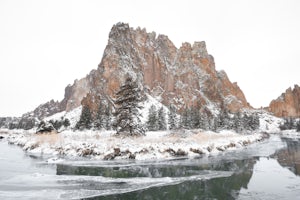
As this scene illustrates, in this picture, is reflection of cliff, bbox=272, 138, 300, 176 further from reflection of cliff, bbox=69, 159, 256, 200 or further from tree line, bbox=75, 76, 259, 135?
tree line, bbox=75, 76, 259, 135

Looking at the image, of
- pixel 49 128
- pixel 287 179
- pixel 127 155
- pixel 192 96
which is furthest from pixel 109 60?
pixel 287 179

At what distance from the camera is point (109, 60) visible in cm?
17125

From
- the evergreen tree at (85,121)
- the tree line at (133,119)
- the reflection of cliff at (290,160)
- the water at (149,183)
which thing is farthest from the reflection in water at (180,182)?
the evergreen tree at (85,121)

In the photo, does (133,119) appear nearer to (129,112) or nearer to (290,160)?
(129,112)

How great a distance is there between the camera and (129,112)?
117 ft

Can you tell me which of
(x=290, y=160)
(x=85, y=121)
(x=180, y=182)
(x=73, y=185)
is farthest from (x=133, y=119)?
(x=85, y=121)

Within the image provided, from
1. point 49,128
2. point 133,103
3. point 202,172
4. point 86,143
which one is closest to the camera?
point 202,172

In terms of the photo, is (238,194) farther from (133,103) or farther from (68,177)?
(133,103)

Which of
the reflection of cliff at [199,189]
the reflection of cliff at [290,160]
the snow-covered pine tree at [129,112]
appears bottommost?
the reflection of cliff at [199,189]

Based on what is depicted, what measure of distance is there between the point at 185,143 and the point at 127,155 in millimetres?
8650

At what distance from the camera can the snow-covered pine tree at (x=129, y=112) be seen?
1379 inches

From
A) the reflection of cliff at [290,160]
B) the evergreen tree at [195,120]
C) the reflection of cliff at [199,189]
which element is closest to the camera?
the reflection of cliff at [199,189]

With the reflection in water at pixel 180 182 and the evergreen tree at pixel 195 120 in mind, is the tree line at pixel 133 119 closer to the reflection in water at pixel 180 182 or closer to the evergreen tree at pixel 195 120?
the evergreen tree at pixel 195 120

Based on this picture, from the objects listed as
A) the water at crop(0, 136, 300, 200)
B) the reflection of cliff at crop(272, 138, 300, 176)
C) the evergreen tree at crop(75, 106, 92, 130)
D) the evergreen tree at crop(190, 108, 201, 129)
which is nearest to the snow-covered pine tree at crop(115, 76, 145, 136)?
the water at crop(0, 136, 300, 200)
